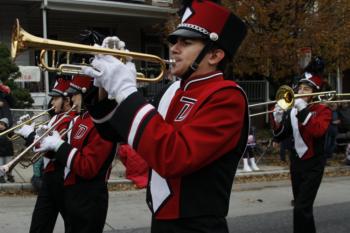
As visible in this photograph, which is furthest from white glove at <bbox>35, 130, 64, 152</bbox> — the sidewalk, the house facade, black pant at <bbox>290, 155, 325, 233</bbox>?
the house facade

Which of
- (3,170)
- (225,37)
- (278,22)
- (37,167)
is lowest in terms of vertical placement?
(37,167)

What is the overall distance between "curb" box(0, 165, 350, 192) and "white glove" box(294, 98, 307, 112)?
391 cm

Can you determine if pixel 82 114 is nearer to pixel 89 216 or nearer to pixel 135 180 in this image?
pixel 89 216

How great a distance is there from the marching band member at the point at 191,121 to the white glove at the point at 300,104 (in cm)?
350

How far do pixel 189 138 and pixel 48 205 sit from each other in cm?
235

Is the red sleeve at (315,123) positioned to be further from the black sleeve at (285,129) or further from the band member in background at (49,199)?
the band member in background at (49,199)

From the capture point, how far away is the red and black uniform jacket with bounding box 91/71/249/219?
2141 millimetres

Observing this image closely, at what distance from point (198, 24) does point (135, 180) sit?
6967mm

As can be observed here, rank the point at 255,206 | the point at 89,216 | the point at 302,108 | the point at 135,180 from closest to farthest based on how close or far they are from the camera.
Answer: the point at 89,216, the point at 302,108, the point at 255,206, the point at 135,180

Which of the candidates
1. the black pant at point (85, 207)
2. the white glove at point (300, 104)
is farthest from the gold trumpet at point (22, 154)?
the white glove at point (300, 104)

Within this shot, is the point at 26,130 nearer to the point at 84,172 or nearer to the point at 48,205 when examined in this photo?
the point at 48,205

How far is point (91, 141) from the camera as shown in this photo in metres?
3.95

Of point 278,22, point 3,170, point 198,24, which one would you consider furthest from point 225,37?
point 278,22

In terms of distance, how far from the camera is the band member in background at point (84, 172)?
384cm
